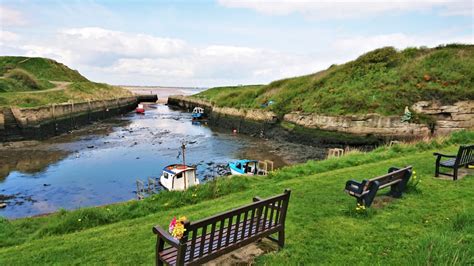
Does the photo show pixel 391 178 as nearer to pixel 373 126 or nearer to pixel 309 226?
pixel 309 226

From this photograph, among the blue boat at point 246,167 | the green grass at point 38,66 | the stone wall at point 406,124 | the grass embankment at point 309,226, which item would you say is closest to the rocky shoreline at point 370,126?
the stone wall at point 406,124

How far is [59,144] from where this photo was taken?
32.3 meters

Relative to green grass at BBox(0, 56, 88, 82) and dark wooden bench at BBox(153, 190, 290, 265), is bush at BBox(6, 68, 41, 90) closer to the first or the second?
green grass at BBox(0, 56, 88, 82)

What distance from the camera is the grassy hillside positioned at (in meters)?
30.2

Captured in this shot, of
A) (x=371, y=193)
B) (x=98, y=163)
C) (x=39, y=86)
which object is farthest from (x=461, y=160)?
(x=39, y=86)

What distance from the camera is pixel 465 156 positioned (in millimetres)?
9508

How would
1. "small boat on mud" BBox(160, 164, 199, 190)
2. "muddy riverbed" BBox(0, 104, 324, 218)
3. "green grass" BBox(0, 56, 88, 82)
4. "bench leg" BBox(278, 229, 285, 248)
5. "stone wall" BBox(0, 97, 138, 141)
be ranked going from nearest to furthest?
"bench leg" BBox(278, 229, 285, 248) < "muddy riverbed" BBox(0, 104, 324, 218) < "small boat on mud" BBox(160, 164, 199, 190) < "stone wall" BBox(0, 97, 138, 141) < "green grass" BBox(0, 56, 88, 82)

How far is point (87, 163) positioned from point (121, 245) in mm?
21612

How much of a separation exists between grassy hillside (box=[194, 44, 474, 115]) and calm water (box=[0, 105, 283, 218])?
9.22 metres

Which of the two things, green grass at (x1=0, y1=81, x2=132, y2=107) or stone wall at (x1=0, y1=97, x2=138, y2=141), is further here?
green grass at (x1=0, y1=81, x2=132, y2=107)

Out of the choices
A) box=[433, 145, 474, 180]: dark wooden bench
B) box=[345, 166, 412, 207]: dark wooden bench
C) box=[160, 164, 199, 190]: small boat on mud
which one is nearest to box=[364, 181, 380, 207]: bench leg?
box=[345, 166, 412, 207]: dark wooden bench

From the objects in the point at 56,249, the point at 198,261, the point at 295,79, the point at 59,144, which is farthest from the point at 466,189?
the point at 295,79

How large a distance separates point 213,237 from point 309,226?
113 inches

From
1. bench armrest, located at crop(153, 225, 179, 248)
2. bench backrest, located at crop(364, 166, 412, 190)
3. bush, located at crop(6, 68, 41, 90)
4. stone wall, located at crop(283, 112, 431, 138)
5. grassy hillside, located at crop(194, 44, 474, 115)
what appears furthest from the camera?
bush, located at crop(6, 68, 41, 90)
